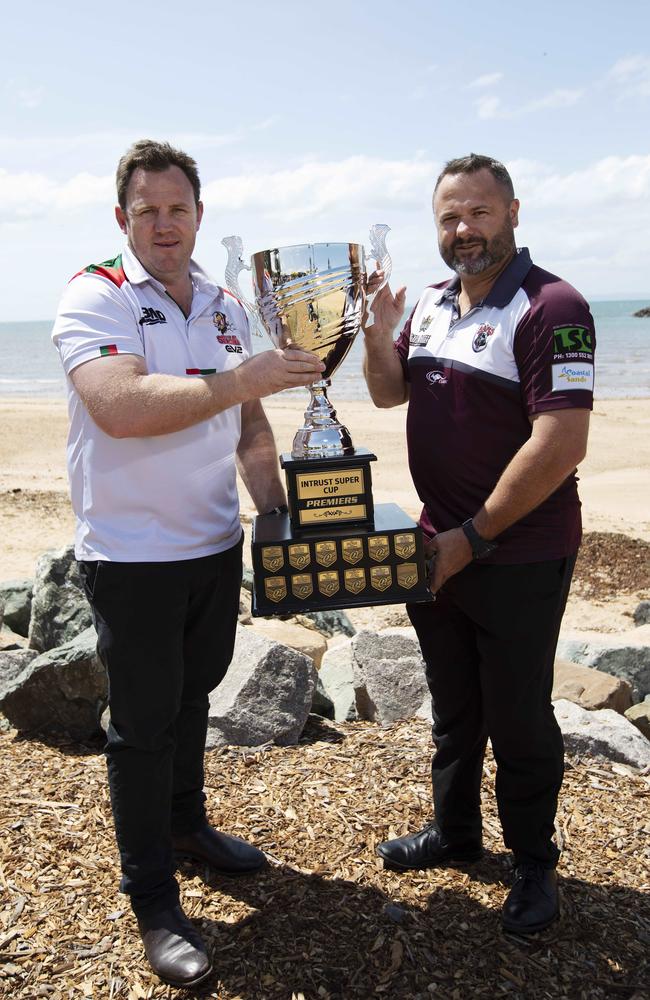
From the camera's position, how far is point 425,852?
131 inches

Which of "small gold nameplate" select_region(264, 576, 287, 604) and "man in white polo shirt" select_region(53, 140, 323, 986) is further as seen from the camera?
"small gold nameplate" select_region(264, 576, 287, 604)

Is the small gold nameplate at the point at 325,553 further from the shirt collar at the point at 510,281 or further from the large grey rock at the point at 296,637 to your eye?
the large grey rock at the point at 296,637

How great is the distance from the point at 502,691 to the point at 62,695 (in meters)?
2.24

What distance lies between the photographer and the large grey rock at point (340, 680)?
4.56 metres

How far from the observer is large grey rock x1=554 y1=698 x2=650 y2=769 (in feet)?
13.1

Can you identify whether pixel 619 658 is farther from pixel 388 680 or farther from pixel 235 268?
pixel 235 268

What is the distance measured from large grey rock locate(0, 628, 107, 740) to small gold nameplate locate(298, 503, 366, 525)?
Answer: 1735 mm

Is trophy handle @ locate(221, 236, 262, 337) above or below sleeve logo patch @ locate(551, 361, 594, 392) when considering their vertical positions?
above

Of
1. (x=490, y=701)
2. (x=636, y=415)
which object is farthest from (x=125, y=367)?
(x=636, y=415)

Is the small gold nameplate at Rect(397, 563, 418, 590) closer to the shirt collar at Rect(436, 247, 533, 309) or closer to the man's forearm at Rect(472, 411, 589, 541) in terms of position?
the man's forearm at Rect(472, 411, 589, 541)

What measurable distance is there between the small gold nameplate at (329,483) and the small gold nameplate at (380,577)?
0.27 meters

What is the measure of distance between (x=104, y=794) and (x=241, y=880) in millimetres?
792

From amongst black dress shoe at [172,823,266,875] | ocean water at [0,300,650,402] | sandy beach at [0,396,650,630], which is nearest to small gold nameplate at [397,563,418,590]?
black dress shoe at [172,823,266,875]

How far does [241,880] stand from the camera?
3246mm
